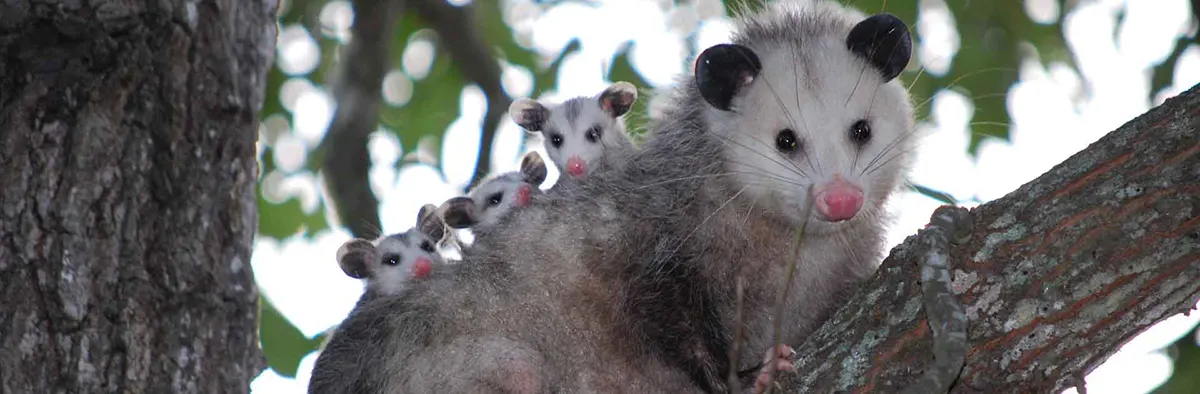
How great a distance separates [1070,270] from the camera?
171 centimetres

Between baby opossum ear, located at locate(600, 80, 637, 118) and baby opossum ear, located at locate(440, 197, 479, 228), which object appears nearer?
baby opossum ear, located at locate(440, 197, 479, 228)

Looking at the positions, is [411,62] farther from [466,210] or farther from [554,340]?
[554,340]

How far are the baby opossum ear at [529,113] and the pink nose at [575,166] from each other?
440 millimetres

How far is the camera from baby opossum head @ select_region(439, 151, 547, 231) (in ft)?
10.2

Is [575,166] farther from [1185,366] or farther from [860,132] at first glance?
[1185,366]

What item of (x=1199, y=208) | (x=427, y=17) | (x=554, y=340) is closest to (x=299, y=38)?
(x=427, y=17)

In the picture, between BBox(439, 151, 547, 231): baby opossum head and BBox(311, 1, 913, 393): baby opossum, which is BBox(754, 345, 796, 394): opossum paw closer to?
BBox(311, 1, 913, 393): baby opossum

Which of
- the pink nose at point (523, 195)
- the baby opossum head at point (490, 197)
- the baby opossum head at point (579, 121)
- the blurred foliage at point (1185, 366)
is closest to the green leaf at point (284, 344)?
the baby opossum head at point (490, 197)

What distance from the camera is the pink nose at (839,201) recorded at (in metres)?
2.05

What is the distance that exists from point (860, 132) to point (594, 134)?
1291 mm

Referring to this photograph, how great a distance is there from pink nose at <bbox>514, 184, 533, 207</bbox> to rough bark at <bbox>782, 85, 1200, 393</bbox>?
978 millimetres

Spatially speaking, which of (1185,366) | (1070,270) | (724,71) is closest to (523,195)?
(724,71)

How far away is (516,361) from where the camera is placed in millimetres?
2189

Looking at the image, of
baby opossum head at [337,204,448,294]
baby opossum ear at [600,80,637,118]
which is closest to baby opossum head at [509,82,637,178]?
baby opossum ear at [600,80,637,118]
